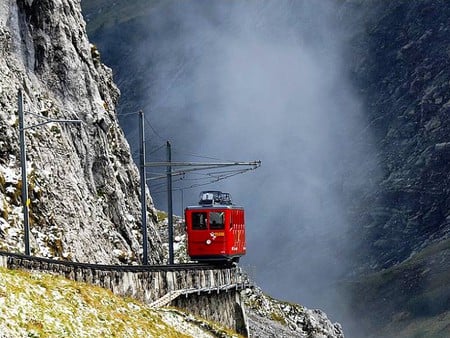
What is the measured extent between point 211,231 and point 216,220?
920 mm

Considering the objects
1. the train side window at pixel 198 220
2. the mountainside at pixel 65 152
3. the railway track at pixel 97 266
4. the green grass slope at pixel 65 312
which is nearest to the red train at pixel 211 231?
the train side window at pixel 198 220

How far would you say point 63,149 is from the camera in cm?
7238

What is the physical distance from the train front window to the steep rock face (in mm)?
7815

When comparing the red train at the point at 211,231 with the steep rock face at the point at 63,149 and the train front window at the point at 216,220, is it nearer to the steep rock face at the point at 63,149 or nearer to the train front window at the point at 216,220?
the train front window at the point at 216,220

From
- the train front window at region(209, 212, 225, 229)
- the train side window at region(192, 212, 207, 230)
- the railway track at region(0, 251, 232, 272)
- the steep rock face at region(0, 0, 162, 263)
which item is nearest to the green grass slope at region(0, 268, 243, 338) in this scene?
the railway track at region(0, 251, 232, 272)

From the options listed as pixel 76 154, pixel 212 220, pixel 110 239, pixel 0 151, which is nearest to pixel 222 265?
pixel 212 220

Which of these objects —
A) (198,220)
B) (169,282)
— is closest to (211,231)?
(198,220)

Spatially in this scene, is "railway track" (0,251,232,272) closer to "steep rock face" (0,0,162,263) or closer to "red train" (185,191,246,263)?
"red train" (185,191,246,263)

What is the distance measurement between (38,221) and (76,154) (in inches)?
500

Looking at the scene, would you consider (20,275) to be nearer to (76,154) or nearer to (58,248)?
(58,248)

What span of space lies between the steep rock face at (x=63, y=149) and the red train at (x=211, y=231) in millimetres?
6000

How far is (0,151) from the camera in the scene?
65.1 metres

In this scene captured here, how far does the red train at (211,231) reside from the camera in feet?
242

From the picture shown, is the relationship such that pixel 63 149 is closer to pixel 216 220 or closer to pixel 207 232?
pixel 207 232
